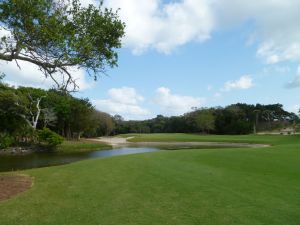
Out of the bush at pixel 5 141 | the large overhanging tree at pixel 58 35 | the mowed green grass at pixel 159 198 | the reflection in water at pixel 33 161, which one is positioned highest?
the large overhanging tree at pixel 58 35

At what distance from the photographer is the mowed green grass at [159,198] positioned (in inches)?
267

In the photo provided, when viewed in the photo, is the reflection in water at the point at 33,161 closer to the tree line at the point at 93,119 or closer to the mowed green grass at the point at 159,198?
the tree line at the point at 93,119

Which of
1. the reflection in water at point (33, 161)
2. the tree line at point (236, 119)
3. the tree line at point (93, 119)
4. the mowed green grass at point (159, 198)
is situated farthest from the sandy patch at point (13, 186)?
the tree line at point (236, 119)

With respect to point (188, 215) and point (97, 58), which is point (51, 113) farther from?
point (188, 215)

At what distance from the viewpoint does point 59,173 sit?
43.9 feet

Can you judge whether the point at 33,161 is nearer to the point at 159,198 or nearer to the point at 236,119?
the point at 159,198

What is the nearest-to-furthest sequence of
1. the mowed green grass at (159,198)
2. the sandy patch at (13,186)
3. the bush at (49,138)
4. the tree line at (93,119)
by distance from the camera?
the mowed green grass at (159,198) < the sandy patch at (13,186) < the tree line at (93,119) < the bush at (49,138)

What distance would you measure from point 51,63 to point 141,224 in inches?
241

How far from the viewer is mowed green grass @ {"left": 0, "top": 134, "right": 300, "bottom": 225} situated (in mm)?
6789

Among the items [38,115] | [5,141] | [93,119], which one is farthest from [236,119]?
[38,115]

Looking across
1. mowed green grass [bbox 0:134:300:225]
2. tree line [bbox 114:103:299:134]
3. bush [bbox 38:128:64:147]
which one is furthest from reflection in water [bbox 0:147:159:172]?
tree line [bbox 114:103:299:134]

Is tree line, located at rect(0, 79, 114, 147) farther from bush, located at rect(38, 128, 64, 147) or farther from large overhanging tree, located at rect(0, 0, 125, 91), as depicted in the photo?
large overhanging tree, located at rect(0, 0, 125, 91)

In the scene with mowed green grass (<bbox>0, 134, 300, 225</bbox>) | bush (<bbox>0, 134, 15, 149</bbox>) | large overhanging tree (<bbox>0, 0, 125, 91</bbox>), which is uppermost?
large overhanging tree (<bbox>0, 0, 125, 91</bbox>)

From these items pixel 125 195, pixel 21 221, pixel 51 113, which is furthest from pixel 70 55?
pixel 51 113
